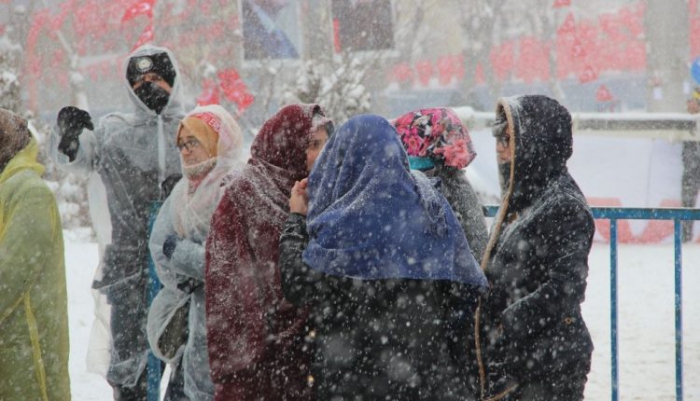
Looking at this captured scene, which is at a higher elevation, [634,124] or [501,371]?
[501,371]

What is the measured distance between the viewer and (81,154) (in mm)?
3969

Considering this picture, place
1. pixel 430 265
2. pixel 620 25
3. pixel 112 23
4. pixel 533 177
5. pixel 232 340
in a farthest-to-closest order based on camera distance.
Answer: pixel 620 25, pixel 112 23, pixel 533 177, pixel 232 340, pixel 430 265

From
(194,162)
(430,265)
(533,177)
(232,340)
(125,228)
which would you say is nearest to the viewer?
(430,265)

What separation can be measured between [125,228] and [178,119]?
0.58 meters

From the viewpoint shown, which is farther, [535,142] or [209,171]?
[209,171]

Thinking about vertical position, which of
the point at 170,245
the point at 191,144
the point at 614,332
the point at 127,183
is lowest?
the point at 614,332

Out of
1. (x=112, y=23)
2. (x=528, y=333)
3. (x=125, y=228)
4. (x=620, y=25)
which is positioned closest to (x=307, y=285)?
(x=528, y=333)

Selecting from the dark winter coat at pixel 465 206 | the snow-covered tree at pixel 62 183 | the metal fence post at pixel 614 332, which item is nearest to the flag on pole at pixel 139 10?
the snow-covered tree at pixel 62 183

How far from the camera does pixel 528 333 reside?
2.62m

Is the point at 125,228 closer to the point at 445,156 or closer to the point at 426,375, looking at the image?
the point at 445,156

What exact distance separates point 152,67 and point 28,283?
134cm

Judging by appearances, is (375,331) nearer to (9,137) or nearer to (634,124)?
(9,137)

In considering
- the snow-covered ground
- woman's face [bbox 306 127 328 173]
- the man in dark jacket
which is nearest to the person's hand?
woman's face [bbox 306 127 328 173]

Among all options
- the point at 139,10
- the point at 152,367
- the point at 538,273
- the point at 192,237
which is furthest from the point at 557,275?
the point at 139,10
